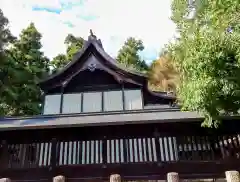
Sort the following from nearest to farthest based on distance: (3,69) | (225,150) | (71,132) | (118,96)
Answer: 1. (225,150)
2. (71,132)
3. (118,96)
4. (3,69)

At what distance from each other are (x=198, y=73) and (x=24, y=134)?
725 centimetres

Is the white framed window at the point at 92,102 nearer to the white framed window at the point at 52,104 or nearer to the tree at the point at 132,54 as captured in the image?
the white framed window at the point at 52,104

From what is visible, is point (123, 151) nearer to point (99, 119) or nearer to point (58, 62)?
point (99, 119)

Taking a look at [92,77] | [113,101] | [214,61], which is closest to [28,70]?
[92,77]

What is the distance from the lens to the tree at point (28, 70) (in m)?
23.6

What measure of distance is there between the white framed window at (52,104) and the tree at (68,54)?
13880 millimetres

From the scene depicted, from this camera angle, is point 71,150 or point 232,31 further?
point 71,150

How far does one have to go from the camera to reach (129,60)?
35.8m

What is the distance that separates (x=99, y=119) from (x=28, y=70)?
53.4ft

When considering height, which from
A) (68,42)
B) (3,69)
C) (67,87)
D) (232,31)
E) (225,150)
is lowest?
(225,150)

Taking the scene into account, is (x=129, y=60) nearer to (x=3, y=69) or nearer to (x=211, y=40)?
(x=3, y=69)

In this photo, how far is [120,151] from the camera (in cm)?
1023

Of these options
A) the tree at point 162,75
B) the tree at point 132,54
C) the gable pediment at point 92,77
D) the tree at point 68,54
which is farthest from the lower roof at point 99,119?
the tree at point 132,54

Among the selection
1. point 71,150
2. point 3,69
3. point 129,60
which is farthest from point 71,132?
point 129,60
